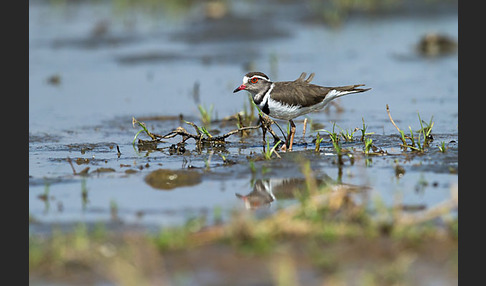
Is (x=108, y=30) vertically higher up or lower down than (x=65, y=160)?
higher up

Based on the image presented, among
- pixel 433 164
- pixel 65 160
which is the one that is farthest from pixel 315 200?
pixel 65 160

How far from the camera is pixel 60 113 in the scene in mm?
14227

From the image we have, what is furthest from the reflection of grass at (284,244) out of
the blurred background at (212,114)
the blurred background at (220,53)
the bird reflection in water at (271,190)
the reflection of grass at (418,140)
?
the blurred background at (220,53)

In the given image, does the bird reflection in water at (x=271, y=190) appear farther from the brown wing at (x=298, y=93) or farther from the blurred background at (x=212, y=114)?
the brown wing at (x=298, y=93)

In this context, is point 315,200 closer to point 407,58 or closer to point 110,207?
point 110,207

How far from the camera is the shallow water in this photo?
27.8 ft

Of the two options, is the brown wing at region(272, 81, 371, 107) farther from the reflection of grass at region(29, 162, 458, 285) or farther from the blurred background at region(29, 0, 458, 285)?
the reflection of grass at region(29, 162, 458, 285)

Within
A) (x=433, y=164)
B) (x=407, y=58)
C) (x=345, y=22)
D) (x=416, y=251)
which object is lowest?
(x=416, y=251)

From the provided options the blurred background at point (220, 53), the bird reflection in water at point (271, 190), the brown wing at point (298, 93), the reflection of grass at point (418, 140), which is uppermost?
the blurred background at point (220, 53)

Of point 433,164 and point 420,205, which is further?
point 433,164

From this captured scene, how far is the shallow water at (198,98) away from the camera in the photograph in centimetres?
847

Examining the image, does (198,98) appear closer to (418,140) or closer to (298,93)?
(298,93)

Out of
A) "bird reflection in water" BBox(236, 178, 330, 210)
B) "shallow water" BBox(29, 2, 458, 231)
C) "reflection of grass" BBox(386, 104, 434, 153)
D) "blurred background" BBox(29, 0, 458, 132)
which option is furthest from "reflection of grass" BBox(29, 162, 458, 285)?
"blurred background" BBox(29, 0, 458, 132)

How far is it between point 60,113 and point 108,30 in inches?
346
